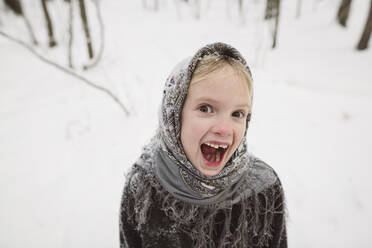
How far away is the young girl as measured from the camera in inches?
35.9

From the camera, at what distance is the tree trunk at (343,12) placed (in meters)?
7.50

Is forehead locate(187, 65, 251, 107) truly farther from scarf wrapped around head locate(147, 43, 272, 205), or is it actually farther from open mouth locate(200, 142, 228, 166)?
open mouth locate(200, 142, 228, 166)

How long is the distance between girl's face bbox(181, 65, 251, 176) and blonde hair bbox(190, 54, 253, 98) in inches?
0.7

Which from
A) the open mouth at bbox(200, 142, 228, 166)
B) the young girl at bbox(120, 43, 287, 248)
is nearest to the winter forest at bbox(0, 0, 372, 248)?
the young girl at bbox(120, 43, 287, 248)

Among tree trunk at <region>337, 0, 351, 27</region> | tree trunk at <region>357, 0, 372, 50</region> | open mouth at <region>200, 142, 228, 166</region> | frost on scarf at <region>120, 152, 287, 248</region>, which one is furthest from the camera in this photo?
tree trunk at <region>337, 0, 351, 27</region>

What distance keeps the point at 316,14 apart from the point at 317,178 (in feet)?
35.9

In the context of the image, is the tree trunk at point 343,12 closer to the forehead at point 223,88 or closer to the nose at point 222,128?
the forehead at point 223,88

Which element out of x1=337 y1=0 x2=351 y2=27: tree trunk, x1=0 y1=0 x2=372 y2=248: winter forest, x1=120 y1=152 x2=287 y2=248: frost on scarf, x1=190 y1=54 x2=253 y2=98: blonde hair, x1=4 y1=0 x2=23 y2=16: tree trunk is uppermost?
→ x1=4 y1=0 x2=23 y2=16: tree trunk

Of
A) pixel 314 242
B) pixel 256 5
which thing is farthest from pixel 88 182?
pixel 256 5

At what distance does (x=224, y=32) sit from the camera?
9.59 m

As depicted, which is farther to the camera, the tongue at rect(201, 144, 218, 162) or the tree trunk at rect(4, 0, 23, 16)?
the tree trunk at rect(4, 0, 23, 16)

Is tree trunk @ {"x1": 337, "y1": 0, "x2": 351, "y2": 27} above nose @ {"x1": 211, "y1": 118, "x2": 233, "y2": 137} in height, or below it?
above

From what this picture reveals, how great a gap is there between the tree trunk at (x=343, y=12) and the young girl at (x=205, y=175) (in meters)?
9.51

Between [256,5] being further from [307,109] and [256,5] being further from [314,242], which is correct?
[314,242]
